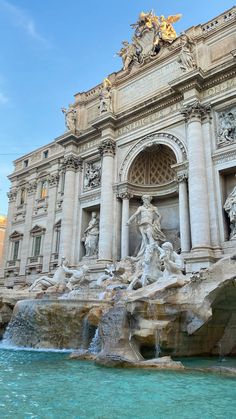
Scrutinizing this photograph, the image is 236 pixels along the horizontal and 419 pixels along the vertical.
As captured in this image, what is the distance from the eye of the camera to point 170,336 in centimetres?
784

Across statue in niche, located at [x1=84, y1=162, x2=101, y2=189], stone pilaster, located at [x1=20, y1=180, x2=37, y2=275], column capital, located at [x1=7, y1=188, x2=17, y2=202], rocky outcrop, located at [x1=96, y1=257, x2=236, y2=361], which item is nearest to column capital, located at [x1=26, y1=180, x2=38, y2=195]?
stone pilaster, located at [x1=20, y1=180, x2=37, y2=275]

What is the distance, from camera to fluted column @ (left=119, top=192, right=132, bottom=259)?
56.5 ft

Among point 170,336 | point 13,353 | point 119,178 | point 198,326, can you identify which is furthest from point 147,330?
point 119,178

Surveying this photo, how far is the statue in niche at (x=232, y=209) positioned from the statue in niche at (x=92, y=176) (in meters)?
8.18

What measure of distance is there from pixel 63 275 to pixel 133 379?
32.9 feet

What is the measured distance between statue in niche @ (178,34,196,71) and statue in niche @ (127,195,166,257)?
22.6 ft

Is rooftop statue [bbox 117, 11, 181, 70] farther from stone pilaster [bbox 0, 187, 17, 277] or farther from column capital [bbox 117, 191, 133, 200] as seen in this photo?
stone pilaster [bbox 0, 187, 17, 277]

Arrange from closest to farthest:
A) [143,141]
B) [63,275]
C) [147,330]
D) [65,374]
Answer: [65,374] < [147,330] < [63,275] < [143,141]

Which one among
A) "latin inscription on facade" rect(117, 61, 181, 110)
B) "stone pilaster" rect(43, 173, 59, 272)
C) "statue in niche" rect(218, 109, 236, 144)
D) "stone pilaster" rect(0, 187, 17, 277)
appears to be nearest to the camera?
"statue in niche" rect(218, 109, 236, 144)

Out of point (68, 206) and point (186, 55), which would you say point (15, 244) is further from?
point (186, 55)

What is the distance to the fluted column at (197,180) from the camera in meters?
14.2

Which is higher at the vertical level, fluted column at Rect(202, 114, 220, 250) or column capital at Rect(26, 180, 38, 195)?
column capital at Rect(26, 180, 38, 195)

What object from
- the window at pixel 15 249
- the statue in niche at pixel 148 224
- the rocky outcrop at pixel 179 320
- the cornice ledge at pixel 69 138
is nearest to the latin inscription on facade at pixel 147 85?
the cornice ledge at pixel 69 138

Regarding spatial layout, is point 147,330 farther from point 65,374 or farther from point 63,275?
point 63,275
